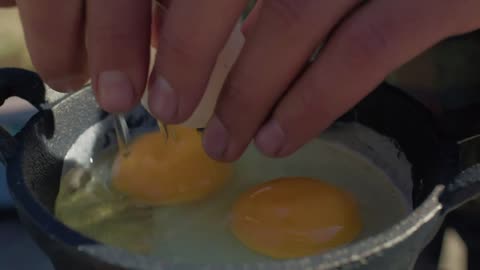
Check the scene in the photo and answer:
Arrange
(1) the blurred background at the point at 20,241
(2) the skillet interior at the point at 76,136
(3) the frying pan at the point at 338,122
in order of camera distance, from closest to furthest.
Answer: (3) the frying pan at the point at 338,122 → (2) the skillet interior at the point at 76,136 → (1) the blurred background at the point at 20,241

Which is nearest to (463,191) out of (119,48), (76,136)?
(119,48)

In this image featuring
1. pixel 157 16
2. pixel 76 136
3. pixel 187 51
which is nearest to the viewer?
pixel 187 51

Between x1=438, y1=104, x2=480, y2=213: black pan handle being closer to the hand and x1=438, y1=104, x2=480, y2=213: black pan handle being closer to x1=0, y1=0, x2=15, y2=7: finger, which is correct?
the hand

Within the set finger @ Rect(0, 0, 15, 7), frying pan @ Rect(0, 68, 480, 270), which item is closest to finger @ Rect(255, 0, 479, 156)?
frying pan @ Rect(0, 68, 480, 270)

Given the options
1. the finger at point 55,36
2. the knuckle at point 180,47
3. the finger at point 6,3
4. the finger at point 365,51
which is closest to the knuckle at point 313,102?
the finger at point 365,51

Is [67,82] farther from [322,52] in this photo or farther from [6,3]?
[322,52]

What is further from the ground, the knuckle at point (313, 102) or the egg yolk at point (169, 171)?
the knuckle at point (313, 102)

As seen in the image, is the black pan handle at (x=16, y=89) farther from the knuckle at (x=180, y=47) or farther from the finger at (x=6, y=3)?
the knuckle at (x=180, y=47)
